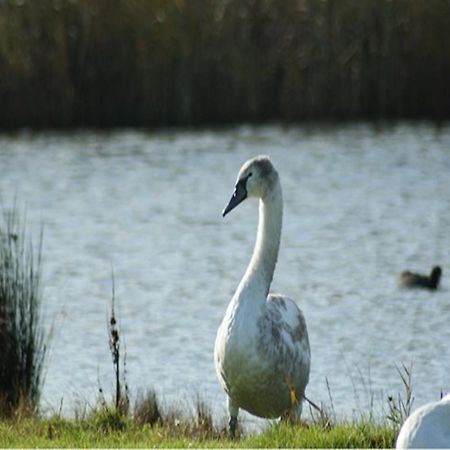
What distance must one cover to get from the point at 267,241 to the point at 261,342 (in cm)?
89

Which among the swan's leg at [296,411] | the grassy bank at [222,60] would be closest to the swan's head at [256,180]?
the swan's leg at [296,411]

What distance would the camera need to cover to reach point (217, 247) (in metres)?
18.2

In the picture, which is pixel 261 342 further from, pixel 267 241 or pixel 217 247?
pixel 217 247

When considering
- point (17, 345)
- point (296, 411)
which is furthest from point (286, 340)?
point (17, 345)

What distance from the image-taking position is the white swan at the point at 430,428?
5664 mm

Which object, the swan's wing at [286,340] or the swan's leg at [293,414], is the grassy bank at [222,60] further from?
the swan's leg at [293,414]

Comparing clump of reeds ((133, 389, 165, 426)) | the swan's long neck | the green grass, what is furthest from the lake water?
the green grass

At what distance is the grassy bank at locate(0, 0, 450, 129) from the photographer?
2431 centimetres

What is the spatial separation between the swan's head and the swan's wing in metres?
0.63

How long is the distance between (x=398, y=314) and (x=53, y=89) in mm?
11226

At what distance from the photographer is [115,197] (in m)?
21.8

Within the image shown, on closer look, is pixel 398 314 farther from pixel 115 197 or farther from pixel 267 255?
pixel 115 197

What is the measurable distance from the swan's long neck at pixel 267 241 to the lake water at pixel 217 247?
1080mm

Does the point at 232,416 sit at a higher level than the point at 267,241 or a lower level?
lower
